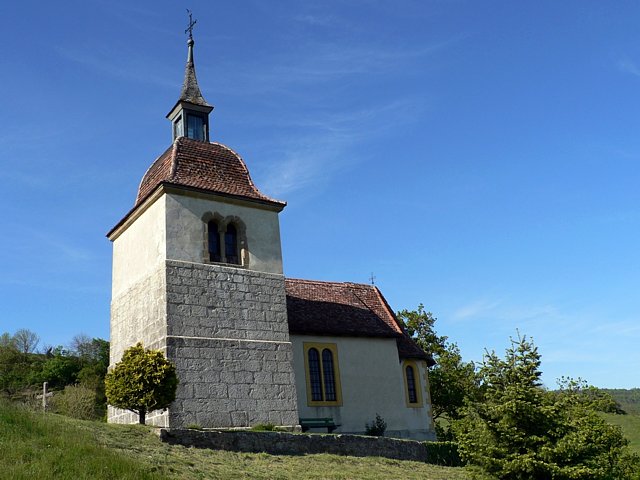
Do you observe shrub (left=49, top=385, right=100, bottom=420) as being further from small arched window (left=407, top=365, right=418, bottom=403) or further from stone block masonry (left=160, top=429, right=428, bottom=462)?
stone block masonry (left=160, top=429, right=428, bottom=462)

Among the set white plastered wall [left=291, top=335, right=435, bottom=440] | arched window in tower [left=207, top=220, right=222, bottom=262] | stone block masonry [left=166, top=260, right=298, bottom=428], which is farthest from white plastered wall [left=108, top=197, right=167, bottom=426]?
white plastered wall [left=291, top=335, right=435, bottom=440]

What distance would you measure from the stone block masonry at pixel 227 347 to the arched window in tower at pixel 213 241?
516 millimetres

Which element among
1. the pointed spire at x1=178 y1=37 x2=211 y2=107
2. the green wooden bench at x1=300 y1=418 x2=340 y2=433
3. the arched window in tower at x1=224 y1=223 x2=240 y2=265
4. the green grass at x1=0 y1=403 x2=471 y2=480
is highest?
the pointed spire at x1=178 y1=37 x2=211 y2=107

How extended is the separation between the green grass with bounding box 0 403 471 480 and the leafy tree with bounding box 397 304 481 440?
1609 cm

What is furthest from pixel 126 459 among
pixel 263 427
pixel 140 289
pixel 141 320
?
pixel 140 289

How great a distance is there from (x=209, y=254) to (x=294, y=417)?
20.3 ft

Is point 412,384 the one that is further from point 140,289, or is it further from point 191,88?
point 191,88

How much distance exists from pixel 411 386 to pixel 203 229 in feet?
39.8

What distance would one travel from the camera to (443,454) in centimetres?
2352

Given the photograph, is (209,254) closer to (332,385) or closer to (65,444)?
(332,385)

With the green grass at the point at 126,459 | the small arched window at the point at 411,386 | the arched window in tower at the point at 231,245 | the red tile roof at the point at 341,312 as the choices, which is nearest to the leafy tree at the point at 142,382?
the green grass at the point at 126,459

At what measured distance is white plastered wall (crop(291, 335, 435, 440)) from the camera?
25859 millimetres

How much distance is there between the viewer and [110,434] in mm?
16188

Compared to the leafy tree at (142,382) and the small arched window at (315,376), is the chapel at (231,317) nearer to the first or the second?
the small arched window at (315,376)
